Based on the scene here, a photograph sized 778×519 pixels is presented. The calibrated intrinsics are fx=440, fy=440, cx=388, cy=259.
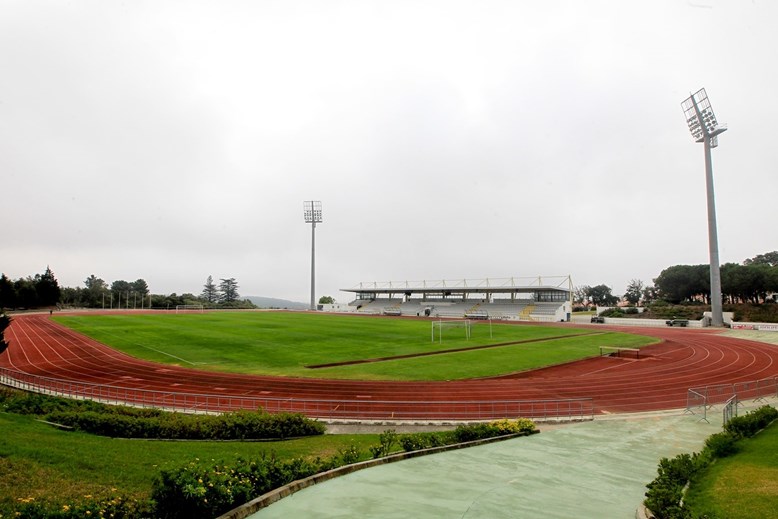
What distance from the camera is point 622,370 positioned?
30562 millimetres

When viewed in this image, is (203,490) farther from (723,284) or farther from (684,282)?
(684,282)

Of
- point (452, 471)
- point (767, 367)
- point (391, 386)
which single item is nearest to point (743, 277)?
point (767, 367)

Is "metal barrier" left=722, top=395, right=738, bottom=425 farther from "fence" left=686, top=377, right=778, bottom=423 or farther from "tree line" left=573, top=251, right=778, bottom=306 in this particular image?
"tree line" left=573, top=251, right=778, bottom=306

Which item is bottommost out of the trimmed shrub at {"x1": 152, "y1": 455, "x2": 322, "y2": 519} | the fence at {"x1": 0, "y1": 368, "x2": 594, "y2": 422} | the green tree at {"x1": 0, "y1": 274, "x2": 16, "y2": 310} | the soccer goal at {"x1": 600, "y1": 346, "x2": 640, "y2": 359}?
the soccer goal at {"x1": 600, "y1": 346, "x2": 640, "y2": 359}

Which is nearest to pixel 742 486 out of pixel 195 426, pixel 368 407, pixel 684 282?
pixel 368 407

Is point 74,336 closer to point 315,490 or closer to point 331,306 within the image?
point 315,490

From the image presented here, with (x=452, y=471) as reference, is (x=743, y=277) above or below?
above

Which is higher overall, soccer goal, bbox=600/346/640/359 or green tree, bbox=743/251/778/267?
green tree, bbox=743/251/778/267

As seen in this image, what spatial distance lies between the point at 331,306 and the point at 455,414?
9421 cm

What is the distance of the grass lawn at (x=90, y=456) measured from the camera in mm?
8758

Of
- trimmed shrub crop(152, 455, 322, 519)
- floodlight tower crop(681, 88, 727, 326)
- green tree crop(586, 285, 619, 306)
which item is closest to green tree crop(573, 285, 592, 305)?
green tree crop(586, 285, 619, 306)

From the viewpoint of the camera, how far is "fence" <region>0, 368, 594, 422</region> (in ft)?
61.9

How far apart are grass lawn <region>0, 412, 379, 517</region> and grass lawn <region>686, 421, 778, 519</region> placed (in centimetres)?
797

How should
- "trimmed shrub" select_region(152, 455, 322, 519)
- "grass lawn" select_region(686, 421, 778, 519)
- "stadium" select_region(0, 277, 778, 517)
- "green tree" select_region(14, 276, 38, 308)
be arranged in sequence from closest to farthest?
"trimmed shrub" select_region(152, 455, 322, 519) < "grass lawn" select_region(686, 421, 778, 519) < "stadium" select_region(0, 277, 778, 517) < "green tree" select_region(14, 276, 38, 308)
